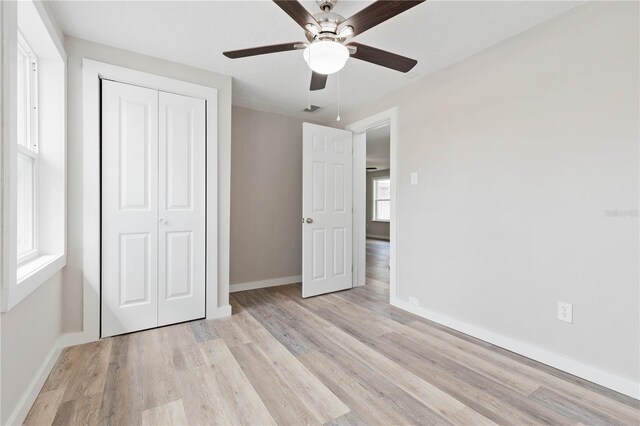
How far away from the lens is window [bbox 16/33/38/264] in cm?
191

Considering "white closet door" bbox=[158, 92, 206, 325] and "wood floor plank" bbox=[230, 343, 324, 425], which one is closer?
"wood floor plank" bbox=[230, 343, 324, 425]

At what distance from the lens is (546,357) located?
2027mm

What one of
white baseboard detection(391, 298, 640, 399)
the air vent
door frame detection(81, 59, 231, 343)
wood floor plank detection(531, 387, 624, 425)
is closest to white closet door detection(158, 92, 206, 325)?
door frame detection(81, 59, 231, 343)

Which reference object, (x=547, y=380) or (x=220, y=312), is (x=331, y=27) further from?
(x=220, y=312)

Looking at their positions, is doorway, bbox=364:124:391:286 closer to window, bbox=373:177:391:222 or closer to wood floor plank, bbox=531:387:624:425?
window, bbox=373:177:391:222

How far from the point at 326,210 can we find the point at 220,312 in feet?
5.42

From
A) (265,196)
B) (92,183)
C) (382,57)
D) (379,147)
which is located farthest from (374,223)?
(92,183)

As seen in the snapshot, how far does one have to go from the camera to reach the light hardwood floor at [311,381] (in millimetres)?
1521

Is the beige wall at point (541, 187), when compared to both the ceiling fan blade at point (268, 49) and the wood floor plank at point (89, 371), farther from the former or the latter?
the wood floor plank at point (89, 371)

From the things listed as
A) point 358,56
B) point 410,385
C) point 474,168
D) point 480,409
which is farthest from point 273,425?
point 474,168

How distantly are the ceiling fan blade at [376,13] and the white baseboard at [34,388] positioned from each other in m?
2.51

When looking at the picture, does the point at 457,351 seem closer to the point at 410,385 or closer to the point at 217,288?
the point at 410,385

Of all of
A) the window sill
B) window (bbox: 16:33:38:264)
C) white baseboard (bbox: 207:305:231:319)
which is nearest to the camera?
the window sill

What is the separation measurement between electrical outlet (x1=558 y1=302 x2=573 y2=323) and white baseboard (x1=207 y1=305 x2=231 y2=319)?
271 centimetres
